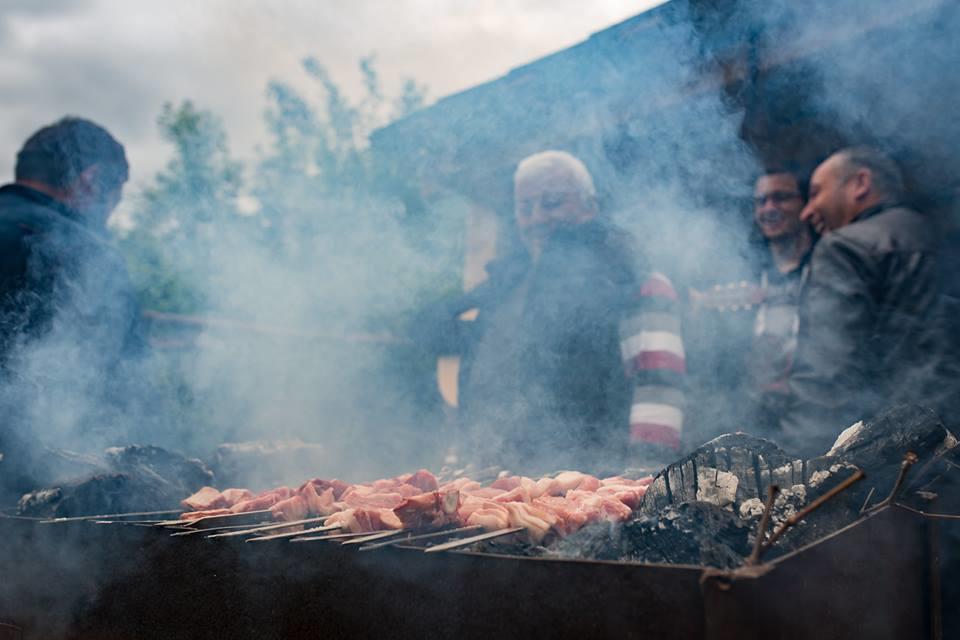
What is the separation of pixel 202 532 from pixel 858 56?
177 inches

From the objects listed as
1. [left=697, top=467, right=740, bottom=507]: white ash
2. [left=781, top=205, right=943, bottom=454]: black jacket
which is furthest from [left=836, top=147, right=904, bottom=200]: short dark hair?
A: [left=697, top=467, right=740, bottom=507]: white ash

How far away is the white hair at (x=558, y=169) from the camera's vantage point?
4.54 meters

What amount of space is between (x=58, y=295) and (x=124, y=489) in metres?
1.33

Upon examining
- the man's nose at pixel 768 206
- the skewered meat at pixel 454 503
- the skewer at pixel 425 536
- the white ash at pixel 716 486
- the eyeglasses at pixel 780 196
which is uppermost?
the eyeglasses at pixel 780 196

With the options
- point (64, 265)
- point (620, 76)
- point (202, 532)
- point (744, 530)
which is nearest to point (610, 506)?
point (744, 530)

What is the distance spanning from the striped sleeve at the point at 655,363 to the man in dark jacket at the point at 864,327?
2.29ft

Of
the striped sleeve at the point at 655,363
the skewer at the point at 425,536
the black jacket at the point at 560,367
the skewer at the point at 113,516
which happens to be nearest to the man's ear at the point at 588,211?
the black jacket at the point at 560,367

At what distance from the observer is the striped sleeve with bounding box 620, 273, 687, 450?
3936 mm

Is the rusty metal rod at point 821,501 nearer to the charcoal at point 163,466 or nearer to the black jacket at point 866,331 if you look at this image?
the black jacket at point 866,331

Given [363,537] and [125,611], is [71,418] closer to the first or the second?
[125,611]

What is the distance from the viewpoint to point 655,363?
3992 millimetres

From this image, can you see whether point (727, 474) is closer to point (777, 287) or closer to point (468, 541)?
point (468, 541)

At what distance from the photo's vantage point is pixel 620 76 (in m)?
5.76

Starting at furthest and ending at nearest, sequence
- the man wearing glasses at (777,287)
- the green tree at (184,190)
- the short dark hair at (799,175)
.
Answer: the green tree at (184,190), the short dark hair at (799,175), the man wearing glasses at (777,287)
